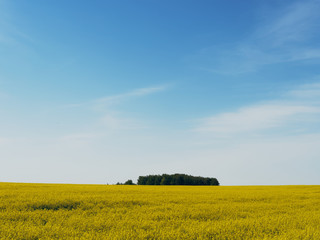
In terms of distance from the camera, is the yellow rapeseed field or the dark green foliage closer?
the yellow rapeseed field

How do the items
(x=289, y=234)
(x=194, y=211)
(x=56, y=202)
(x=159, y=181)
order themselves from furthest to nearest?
(x=159, y=181), (x=56, y=202), (x=194, y=211), (x=289, y=234)

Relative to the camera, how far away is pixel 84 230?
1069 cm

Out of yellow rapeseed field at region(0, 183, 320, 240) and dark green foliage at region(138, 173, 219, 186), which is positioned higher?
dark green foliage at region(138, 173, 219, 186)

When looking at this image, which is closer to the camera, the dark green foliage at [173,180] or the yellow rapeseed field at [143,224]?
the yellow rapeseed field at [143,224]

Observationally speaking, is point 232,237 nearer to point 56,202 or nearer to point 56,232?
point 56,232

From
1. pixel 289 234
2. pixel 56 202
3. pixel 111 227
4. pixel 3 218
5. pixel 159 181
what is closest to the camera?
pixel 289 234

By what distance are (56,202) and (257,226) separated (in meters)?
11.4

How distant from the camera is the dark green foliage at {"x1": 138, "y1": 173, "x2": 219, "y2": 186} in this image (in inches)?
2522

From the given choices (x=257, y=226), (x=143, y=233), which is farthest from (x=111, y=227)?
(x=257, y=226)

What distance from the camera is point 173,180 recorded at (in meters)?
64.2

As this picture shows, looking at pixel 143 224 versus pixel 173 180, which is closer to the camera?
pixel 143 224

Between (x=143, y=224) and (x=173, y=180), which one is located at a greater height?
(x=173, y=180)

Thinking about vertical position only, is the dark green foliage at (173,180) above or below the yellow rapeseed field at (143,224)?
above

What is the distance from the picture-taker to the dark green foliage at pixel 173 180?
64.1 meters
